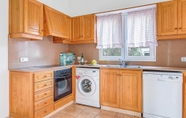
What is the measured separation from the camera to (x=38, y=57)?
281cm

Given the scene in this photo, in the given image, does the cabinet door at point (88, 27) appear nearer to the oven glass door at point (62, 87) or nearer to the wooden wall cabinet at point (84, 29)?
the wooden wall cabinet at point (84, 29)

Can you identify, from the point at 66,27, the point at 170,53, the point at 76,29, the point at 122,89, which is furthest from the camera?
the point at 76,29

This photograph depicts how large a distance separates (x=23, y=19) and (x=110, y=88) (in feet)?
6.96

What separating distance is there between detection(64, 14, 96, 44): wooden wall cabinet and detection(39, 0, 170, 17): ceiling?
41 centimetres

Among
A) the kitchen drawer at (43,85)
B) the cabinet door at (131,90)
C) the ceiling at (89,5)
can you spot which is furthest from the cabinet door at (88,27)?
the kitchen drawer at (43,85)

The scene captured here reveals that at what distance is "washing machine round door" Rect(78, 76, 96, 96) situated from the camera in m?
2.77

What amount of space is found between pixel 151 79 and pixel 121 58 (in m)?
1.03

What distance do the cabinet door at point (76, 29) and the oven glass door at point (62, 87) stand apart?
3.55ft

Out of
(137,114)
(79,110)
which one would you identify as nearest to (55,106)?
(79,110)

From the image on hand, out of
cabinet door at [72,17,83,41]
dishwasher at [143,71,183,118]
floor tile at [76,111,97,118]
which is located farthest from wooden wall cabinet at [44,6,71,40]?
dishwasher at [143,71,183,118]

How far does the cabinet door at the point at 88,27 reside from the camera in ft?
10.1

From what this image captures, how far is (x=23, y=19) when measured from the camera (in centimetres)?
213

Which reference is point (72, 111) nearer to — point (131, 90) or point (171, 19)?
point (131, 90)
